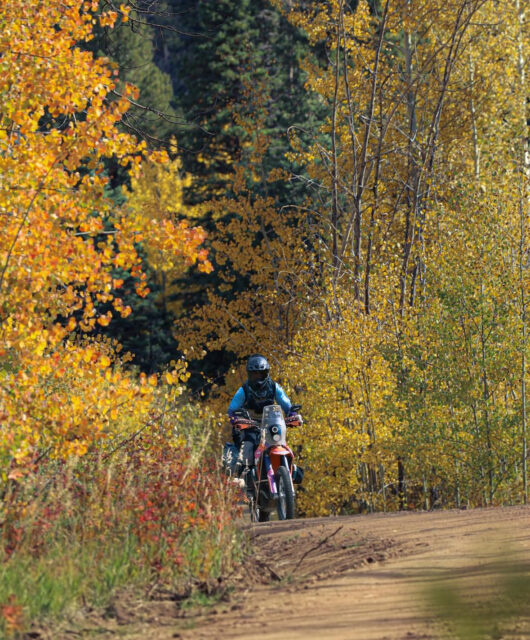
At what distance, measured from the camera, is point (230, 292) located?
1181 inches

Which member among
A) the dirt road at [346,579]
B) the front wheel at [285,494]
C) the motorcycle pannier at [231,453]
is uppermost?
the motorcycle pannier at [231,453]

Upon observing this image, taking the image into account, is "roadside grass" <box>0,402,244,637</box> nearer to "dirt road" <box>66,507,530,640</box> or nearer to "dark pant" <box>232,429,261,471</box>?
"dirt road" <box>66,507,530,640</box>

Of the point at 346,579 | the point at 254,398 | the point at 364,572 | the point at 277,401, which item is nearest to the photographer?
the point at 346,579

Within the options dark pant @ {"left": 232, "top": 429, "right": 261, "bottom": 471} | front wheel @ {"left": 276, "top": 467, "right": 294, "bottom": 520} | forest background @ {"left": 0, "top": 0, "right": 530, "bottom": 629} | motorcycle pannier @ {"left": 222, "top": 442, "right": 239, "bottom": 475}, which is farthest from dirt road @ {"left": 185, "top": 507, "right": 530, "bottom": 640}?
dark pant @ {"left": 232, "top": 429, "right": 261, "bottom": 471}

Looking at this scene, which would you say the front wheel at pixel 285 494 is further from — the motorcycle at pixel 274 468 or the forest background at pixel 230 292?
the forest background at pixel 230 292

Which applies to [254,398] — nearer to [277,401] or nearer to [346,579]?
[277,401]

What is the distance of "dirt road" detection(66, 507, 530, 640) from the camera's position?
5.09 metres

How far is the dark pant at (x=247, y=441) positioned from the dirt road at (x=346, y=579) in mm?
1989

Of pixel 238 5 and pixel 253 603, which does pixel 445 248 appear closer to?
pixel 253 603

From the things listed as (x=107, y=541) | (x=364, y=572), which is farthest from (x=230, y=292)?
(x=364, y=572)

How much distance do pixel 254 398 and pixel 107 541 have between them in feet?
17.2

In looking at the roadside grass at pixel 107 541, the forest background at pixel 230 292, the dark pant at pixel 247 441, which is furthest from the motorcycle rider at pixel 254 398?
the roadside grass at pixel 107 541

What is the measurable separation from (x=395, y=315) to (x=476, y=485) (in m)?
3.67

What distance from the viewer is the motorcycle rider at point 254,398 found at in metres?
11.5
